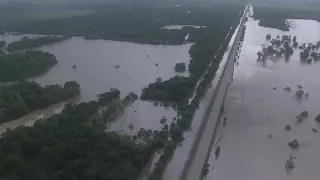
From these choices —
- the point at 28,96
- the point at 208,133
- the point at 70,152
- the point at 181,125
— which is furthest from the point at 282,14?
the point at 70,152

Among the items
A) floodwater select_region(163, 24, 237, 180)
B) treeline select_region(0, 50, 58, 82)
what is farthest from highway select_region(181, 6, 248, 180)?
treeline select_region(0, 50, 58, 82)

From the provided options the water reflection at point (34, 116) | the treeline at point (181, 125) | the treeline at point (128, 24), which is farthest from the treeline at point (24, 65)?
the treeline at point (181, 125)

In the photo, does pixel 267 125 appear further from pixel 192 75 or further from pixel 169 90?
pixel 192 75

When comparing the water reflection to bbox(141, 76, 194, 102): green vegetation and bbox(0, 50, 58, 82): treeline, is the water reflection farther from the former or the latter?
bbox(0, 50, 58, 82): treeline

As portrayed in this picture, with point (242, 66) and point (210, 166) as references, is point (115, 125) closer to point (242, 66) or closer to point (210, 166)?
point (210, 166)

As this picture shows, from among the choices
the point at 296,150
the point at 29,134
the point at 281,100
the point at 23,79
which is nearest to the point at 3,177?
the point at 29,134

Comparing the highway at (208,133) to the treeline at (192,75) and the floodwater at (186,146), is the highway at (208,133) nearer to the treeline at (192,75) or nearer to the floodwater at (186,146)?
the floodwater at (186,146)

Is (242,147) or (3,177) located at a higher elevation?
(3,177)
